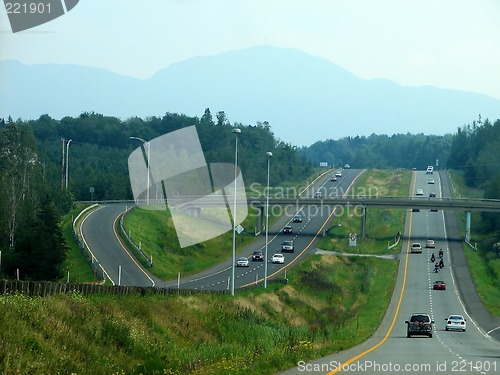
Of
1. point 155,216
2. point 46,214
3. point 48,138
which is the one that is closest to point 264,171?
point 48,138

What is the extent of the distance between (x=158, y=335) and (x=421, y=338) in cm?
1913

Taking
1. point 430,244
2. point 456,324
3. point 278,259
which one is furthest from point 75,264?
Answer: point 430,244

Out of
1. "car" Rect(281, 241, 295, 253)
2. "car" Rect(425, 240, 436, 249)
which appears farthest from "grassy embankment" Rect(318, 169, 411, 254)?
"car" Rect(281, 241, 295, 253)

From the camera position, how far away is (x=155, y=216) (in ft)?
334

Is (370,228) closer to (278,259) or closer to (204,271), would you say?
(278,259)

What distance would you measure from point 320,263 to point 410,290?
9.70 meters

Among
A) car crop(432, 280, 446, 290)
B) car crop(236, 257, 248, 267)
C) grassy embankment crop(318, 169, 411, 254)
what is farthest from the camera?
grassy embankment crop(318, 169, 411, 254)

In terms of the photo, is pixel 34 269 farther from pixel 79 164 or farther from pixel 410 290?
pixel 79 164

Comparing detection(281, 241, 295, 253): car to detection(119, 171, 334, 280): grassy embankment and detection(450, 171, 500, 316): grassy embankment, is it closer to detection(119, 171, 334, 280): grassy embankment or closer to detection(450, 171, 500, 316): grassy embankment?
detection(119, 171, 334, 280): grassy embankment

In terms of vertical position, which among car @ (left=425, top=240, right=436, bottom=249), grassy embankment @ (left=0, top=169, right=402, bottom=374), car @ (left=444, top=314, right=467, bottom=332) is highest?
grassy embankment @ (left=0, top=169, right=402, bottom=374)

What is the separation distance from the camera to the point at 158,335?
99.7 feet

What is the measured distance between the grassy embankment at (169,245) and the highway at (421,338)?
1757cm

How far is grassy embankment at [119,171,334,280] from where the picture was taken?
8256 centimetres

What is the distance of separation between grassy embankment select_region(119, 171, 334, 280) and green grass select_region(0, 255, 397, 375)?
81.2 feet
